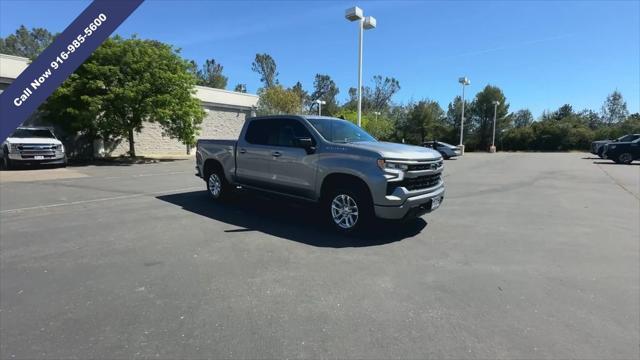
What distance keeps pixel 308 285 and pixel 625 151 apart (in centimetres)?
2728

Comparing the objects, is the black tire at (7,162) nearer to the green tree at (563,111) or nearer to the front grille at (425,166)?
the front grille at (425,166)

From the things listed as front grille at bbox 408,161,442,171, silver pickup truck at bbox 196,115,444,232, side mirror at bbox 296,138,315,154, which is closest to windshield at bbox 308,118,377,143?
silver pickup truck at bbox 196,115,444,232

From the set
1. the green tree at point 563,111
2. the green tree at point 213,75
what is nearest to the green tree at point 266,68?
the green tree at point 213,75

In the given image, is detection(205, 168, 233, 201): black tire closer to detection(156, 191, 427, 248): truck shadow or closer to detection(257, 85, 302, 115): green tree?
detection(156, 191, 427, 248): truck shadow

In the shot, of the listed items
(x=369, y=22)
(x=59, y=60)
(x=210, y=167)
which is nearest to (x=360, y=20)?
(x=369, y=22)

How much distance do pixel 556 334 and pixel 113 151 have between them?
90.8 ft

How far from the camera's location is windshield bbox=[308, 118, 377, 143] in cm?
701

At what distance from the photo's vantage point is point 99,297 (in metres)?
3.97

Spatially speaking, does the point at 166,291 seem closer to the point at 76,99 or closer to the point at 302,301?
the point at 302,301

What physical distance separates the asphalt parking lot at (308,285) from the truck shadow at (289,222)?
0.16 feet

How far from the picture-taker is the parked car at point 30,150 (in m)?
16.5

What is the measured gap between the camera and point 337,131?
7.26 metres

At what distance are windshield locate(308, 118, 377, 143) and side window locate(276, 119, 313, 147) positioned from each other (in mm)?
218

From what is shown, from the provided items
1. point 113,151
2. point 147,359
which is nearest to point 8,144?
point 113,151
